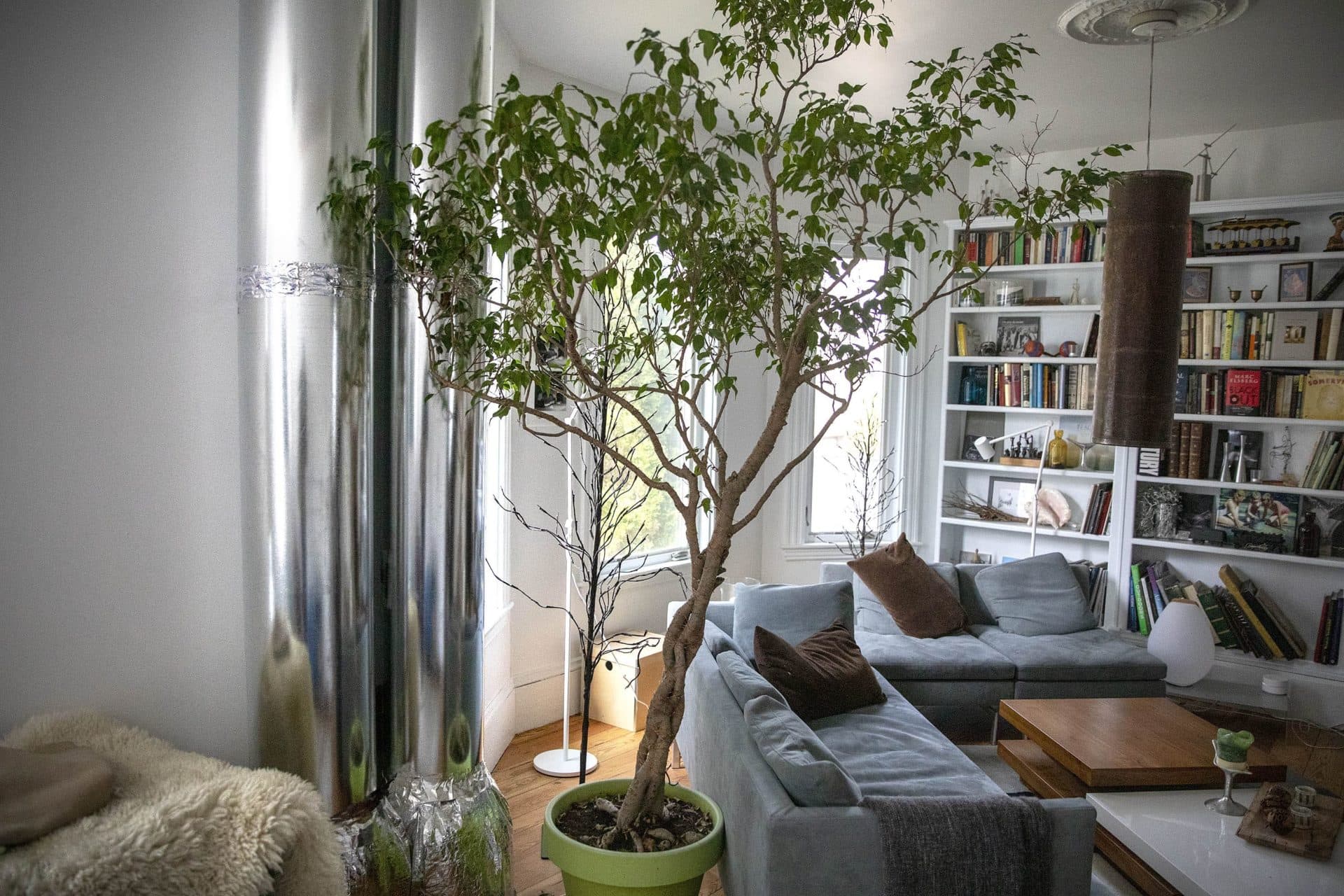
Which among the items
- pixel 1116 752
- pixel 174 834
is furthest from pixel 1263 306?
pixel 174 834

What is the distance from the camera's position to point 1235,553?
4.99 metres

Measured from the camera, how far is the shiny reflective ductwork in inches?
83.0

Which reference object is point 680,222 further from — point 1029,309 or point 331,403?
point 1029,309

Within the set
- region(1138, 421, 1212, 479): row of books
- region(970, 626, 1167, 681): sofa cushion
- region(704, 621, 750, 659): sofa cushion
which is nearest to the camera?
region(704, 621, 750, 659): sofa cushion

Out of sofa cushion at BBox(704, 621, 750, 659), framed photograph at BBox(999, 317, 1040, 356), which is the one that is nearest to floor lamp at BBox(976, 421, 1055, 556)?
framed photograph at BBox(999, 317, 1040, 356)

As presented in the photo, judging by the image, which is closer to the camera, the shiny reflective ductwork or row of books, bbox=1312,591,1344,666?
the shiny reflective ductwork

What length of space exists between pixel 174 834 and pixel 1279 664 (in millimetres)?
5189

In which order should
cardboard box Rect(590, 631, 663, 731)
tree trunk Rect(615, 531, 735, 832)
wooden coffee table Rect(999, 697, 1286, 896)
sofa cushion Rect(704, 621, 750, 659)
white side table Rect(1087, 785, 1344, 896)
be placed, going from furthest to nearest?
cardboard box Rect(590, 631, 663, 731) < sofa cushion Rect(704, 621, 750, 659) < wooden coffee table Rect(999, 697, 1286, 896) < white side table Rect(1087, 785, 1344, 896) < tree trunk Rect(615, 531, 735, 832)

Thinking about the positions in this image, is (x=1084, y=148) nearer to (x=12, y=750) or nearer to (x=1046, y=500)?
(x=1046, y=500)

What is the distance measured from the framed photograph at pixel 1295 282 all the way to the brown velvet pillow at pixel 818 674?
3182mm

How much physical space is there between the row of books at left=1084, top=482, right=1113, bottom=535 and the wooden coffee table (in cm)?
170

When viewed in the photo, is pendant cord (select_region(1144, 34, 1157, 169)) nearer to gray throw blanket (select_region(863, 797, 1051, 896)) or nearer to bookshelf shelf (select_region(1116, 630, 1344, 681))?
bookshelf shelf (select_region(1116, 630, 1344, 681))

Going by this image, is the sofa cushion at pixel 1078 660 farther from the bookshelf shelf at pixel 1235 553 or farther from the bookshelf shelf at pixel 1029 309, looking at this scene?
the bookshelf shelf at pixel 1029 309

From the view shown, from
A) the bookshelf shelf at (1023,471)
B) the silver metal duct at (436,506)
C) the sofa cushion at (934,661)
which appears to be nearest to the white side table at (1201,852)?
the sofa cushion at (934,661)
